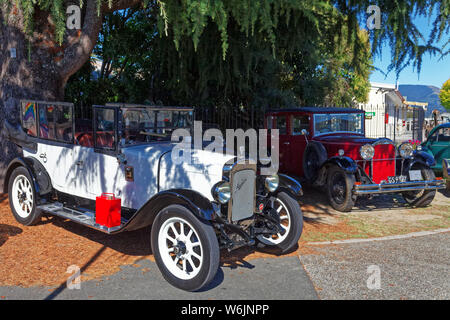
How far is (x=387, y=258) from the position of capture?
4785mm

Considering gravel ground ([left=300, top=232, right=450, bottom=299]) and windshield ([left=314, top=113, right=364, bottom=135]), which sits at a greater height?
windshield ([left=314, top=113, right=364, bottom=135])

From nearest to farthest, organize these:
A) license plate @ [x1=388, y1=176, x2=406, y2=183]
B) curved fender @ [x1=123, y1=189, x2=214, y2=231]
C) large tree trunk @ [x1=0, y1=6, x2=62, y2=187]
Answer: curved fender @ [x1=123, y1=189, x2=214, y2=231] → large tree trunk @ [x1=0, y1=6, x2=62, y2=187] → license plate @ [x1=388, y1=176, x2=406, y2=183]

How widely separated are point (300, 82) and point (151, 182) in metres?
10.9

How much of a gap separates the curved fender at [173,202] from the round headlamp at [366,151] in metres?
4.47

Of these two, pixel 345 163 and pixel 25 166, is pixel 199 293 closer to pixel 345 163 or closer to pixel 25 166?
pixel 25 166

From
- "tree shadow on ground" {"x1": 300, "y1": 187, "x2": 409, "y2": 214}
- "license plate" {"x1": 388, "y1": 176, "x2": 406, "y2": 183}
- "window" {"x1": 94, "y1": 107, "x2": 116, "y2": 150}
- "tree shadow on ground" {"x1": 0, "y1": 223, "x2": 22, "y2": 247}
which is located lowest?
"tree shadow on ground" {"x1": 300, "y1": 187, "x2": 409, "y2": 214}

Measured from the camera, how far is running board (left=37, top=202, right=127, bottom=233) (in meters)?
4.57

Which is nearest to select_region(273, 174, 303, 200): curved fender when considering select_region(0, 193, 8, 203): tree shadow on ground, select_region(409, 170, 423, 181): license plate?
select_region(409, 170, 423, 181): license plate

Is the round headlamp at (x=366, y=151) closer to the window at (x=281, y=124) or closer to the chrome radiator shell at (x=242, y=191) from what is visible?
the window at (x=281, y=124)

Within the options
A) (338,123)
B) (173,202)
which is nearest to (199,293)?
(173,202)

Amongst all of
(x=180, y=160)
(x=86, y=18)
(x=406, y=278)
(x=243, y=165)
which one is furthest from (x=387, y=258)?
(x=86, y=18)

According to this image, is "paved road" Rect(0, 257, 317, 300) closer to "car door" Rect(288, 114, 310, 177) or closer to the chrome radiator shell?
the chrome radiator shell

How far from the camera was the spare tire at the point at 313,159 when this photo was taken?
7.89 m

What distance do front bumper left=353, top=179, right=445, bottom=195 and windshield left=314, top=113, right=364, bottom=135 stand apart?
1.97 metres
